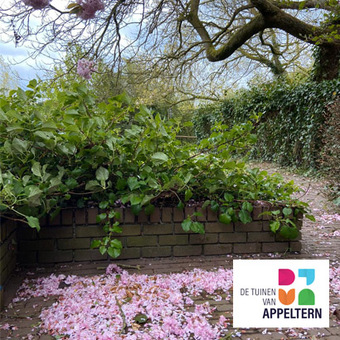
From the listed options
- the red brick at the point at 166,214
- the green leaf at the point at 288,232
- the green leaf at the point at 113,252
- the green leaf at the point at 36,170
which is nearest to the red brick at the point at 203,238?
the red brick at the point at 166,214

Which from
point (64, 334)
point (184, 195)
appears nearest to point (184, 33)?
point (184, 195)

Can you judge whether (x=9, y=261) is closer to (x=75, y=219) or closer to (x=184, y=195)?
(x=75, y=219)

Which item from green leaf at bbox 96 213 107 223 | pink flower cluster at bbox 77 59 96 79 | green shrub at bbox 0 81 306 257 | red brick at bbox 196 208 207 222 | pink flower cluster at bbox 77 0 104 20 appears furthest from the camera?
pink flower cluster at bbox 77 0 104 20

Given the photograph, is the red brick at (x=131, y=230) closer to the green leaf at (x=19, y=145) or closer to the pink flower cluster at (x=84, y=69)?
the green leaf at (x=19, y=145)

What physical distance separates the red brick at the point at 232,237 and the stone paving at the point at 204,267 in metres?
0.12

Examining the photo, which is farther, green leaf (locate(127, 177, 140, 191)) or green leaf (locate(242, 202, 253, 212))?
green leaf (locate(242, 202, 253, 212))

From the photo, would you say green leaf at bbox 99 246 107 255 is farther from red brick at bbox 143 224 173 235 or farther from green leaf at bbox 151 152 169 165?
green leaf at bbox 151 152 169 165

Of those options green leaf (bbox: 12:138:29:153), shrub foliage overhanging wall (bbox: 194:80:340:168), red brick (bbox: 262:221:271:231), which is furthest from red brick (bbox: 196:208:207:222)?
shrub foliage overhanging wall (bbox: 194:80:340:168)

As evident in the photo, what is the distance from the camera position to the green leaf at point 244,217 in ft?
7.78

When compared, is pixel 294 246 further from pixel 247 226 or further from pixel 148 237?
pixel 148 237

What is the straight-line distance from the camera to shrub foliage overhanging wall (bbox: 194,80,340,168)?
6262 mm

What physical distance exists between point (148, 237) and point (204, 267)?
0.45 meters

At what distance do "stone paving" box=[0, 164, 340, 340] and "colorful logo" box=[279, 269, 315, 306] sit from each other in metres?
0.13

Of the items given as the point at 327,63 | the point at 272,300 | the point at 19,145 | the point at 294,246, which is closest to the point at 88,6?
the point at 19,145
